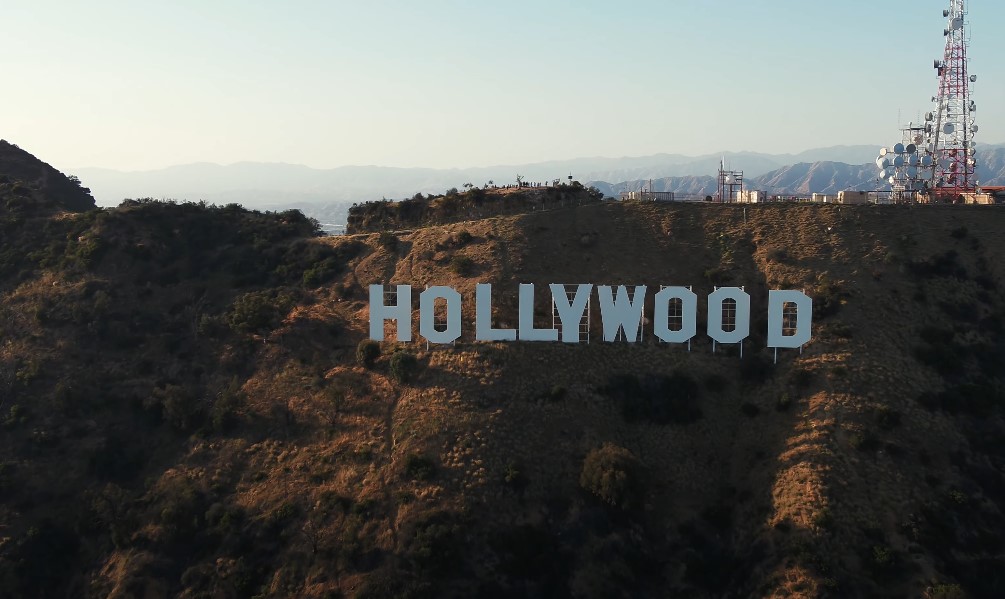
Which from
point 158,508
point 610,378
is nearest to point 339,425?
point 158,508

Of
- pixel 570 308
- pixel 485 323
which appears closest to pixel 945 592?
pixel 570 308

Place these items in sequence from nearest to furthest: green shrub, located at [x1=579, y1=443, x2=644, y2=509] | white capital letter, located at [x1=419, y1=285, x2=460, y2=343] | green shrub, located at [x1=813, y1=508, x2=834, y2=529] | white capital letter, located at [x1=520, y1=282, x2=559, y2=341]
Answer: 1. green shrub, located at [x1=813, y1=508, x2=834, y2=529]
2. green shrub, located at [x1=579, y1=443, x2=644, y2=509]
3. white capital letter, located at [x1=520, y1=282, x2=559, y2=341]
4. white capital letter, located at [x1=419, y1=285, x2=460, y2=343]

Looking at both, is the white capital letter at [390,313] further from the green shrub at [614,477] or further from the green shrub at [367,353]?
the green shrub at [614,477]

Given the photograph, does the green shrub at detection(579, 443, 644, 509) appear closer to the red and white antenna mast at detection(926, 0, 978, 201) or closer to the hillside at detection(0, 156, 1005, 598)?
the hillside at detection(0, 156, 1005, 598)

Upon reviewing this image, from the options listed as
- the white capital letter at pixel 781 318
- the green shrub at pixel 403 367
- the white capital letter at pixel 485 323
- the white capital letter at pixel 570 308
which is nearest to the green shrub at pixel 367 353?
the green shrub at pixel 403 367

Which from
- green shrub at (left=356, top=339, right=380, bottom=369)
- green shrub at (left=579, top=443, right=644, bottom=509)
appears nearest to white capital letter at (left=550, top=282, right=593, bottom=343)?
green shrub at (left=579, top=443, right=644, bottom=509)

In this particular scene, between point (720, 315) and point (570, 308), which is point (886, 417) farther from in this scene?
point (570, 308)

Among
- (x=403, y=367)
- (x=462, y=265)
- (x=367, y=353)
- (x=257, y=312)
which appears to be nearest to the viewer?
(x=403, y=367)

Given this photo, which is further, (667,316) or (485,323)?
(485,323)
